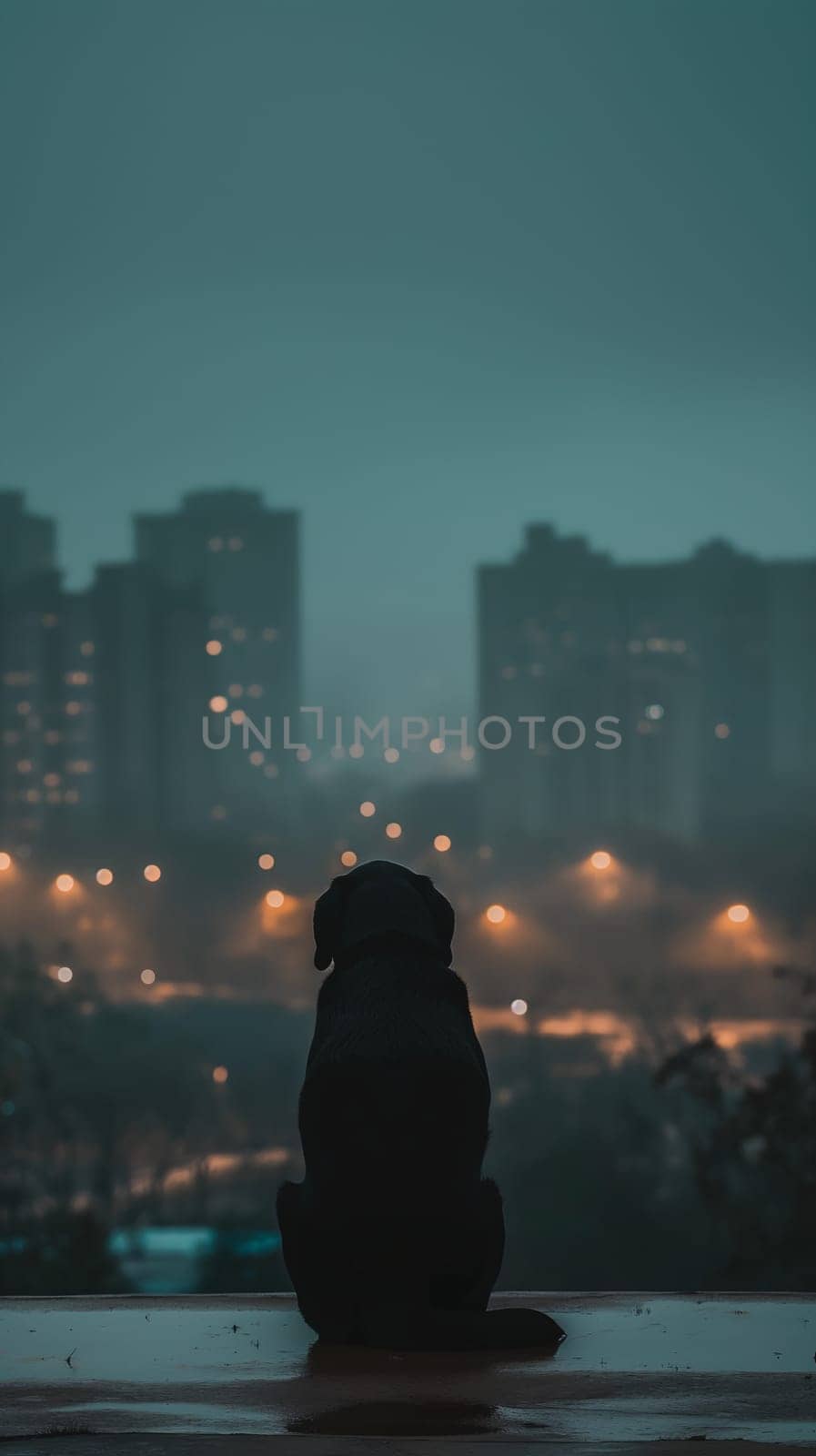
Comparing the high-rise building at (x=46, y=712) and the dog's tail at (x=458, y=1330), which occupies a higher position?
the high-rise building at (x=46, y=712)

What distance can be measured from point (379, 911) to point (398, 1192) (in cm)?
61

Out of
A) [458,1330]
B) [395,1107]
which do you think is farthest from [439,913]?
[458,1330]

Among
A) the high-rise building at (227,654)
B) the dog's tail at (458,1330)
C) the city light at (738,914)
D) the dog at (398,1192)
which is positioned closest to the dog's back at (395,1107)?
the dog at (398,1192)

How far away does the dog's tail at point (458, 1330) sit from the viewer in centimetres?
282

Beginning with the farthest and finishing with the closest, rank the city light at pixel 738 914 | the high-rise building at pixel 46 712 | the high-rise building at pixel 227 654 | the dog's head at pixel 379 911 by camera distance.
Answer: the high-rise building at pixel 46 712, the high-rise building at pixel 227 654, the city light at pixel 738 914, the dog's head at pixel 379 911

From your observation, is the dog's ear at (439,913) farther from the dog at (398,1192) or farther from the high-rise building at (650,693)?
the high-rise building at (650,693)

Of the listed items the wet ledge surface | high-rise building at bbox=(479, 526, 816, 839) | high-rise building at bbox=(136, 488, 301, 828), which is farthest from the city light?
the wet ledge surface

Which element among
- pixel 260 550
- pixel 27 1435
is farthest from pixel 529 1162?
pixel 27 1435

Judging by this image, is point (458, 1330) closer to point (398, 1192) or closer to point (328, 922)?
point (398, 1192)

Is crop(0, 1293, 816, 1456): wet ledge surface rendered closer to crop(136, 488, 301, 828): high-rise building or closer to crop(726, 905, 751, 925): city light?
crop(726, 905, 751, 925): city light

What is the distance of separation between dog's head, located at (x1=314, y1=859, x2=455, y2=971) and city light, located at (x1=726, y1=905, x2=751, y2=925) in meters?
25.1

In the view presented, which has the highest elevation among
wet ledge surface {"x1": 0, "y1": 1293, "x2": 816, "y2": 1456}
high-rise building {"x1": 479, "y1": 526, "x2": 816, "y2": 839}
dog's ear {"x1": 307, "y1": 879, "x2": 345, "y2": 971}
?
high-rise building {"x1": 479, "y1": 526, "x2": 816, "y2": 839}

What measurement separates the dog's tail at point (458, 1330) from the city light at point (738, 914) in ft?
83.4

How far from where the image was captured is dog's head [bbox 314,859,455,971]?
10.6 feet
